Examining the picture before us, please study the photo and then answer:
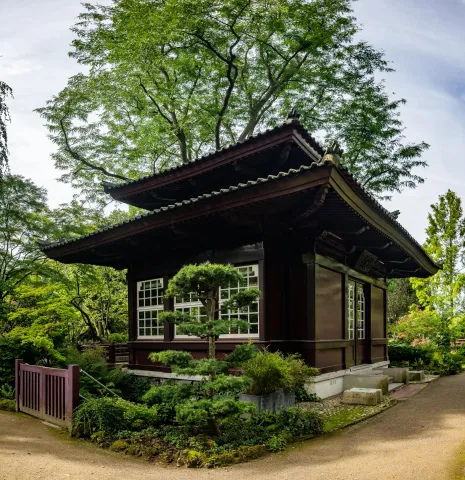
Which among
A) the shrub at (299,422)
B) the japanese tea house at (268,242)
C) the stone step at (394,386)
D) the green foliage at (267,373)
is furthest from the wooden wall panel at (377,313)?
the shrub at (299,422)

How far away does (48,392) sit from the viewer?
846 cm

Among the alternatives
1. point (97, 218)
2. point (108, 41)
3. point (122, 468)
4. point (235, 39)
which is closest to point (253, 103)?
point (235, 39)

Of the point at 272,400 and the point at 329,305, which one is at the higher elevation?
the point at 329,305

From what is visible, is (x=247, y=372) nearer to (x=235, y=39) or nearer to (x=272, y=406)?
(x=272, y=406)

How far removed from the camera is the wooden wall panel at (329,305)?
385 inches

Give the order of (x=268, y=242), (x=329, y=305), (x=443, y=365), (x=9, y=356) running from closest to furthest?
(x=268, y=242) < (x=329, y=305) < (x=9, y=356) < (x=443, y=365)

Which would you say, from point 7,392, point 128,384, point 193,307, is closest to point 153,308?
point 193,307

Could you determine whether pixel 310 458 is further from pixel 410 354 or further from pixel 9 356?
pixel 410 354

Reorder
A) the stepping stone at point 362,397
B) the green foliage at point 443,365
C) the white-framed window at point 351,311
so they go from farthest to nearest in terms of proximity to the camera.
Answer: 1. the green foliage at point 443,365
2. the white-framed window at point 351,311
3. the stepping stone at point 362,397

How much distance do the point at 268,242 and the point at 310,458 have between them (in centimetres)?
440

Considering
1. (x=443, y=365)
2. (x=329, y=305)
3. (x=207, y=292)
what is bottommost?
(x=443, y=365)

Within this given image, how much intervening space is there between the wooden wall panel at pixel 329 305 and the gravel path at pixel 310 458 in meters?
2.29

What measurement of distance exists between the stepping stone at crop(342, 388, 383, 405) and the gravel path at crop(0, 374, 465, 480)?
127 cm

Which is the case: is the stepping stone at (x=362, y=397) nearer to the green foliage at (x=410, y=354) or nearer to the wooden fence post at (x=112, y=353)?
the wooden fence post at (x=112, y=353)
